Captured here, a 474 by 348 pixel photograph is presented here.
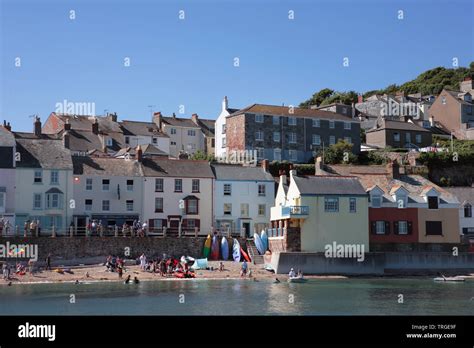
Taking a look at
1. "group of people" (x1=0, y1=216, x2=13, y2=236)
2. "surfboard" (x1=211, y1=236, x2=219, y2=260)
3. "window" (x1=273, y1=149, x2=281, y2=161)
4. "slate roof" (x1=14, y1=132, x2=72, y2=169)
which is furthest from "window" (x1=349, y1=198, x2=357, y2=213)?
"group of people" (x1=0, y1=216, x2=13, y2=236)

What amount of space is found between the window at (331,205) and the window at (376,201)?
4.63 meters

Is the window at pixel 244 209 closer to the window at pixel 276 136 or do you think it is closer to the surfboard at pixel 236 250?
the surfboard at pixel 236 250

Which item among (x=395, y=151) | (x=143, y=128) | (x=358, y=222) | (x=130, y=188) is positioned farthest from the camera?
(x=143, y=128)

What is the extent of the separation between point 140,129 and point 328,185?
139ft

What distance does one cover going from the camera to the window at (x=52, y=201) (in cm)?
6088

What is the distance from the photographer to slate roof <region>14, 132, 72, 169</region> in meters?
61.4

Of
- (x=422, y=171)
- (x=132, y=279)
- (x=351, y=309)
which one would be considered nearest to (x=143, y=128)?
(x=422, y=171)

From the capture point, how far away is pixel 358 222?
58594 mm

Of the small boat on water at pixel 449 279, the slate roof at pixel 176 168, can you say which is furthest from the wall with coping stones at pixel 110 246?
the small boat on water at pixel 449 279

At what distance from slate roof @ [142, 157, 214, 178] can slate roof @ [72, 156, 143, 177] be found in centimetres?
110

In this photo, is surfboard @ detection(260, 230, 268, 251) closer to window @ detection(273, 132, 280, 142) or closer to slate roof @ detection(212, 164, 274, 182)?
slate roof @ detection(212, 164, 274, 182)

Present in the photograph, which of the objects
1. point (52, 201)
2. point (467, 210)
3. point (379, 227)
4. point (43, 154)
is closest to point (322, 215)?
point (379, 227)

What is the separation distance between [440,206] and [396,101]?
56.9 meters

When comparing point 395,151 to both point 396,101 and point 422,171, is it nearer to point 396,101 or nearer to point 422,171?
point 422,171
